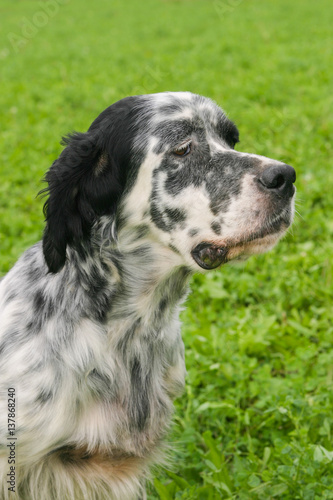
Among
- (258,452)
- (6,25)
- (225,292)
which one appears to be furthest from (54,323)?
(6,25)

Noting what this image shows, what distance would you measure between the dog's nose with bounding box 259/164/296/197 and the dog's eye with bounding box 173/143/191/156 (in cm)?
37

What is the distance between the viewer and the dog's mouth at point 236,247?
2309 mm

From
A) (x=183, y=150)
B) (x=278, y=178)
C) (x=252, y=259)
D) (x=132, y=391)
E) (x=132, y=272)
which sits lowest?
(x=252, y=259)

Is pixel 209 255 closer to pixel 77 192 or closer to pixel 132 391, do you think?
pixel 77 192

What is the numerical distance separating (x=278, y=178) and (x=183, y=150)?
46 cm

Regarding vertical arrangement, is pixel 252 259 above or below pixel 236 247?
below

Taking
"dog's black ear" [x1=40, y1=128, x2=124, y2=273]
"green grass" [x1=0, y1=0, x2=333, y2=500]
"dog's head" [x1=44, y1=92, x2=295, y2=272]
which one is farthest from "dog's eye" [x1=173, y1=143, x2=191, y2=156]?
"green grass" [x1=0, y1=0, x2=333, y2=500]

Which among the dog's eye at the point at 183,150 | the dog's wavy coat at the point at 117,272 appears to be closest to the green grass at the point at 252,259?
the dog's wavy coat at the point at 117,272

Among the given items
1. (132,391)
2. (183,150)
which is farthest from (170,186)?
(132,391)

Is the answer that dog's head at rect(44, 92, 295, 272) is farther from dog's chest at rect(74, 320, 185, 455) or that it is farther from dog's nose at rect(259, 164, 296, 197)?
dog's chest at rect(74, 320, 185, 455)

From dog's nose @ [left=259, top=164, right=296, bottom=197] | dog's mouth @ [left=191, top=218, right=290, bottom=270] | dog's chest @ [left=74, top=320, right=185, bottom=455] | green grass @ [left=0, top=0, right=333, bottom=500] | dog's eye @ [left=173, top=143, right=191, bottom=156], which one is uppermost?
dog's eye @ [left=173, top=143, right=191, bottom=156]

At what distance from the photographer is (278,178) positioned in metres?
2.26

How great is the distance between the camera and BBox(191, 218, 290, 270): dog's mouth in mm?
2309

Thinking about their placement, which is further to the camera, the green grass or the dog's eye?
the green grass
